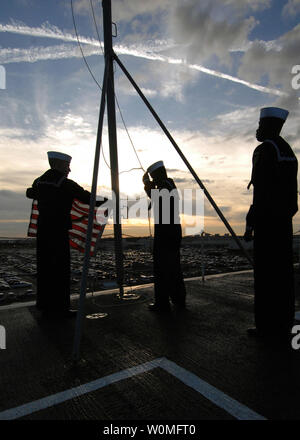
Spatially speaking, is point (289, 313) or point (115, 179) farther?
point (115, 179)

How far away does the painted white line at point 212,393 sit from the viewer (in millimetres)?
1596

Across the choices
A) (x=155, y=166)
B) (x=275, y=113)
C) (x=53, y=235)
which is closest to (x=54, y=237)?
(x=53, y=235)

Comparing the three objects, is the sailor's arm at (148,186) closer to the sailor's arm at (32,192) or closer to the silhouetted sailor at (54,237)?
the silhouetted sailor at (54,237)

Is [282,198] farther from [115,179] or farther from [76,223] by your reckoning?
[76,223]

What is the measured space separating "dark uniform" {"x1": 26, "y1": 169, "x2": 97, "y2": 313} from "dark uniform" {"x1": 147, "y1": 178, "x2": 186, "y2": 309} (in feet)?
3.89

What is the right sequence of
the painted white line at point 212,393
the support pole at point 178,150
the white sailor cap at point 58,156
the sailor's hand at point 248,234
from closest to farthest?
the painted white line at point 212,393 < the sailor's hand at point 248,234 < the support pole at point 178,150 < the white sailor cap at point 58,156

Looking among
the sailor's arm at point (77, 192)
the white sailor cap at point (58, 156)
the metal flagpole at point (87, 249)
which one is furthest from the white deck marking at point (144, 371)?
the white sailor cap at point (58, 156)

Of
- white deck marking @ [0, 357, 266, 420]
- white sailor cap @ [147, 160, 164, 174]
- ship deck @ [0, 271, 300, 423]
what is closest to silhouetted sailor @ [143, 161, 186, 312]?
white sailor cap @ [147, 160, 164, 174]

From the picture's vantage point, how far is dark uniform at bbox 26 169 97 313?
3834mm

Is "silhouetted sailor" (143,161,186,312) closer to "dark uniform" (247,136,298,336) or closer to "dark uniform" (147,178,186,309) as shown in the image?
"dark uniform" (147,178,186,309)

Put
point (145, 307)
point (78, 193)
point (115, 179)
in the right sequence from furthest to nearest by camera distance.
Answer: point (115, 179) → point (145, 307) → point (78, 193)

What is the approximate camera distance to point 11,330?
10.5ft
